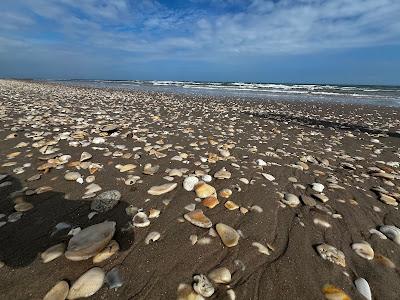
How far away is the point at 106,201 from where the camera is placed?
2.79m

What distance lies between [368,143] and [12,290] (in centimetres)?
687

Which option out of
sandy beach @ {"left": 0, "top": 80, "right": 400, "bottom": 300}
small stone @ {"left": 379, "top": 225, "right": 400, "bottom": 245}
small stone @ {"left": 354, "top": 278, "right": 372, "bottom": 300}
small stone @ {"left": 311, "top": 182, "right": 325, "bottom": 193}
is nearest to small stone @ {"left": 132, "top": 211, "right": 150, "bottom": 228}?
sandy beach @ {"left": 0, "top": 80, "right": 400, "bottom": 300}

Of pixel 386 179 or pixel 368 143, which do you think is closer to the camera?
pixel 386 179

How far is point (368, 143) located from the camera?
20.2 feet

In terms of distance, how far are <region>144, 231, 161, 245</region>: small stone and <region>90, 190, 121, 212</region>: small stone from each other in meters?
0.63

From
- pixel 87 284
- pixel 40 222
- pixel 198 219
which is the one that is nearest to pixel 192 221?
pixel 198 219

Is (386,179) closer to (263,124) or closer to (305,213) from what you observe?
(305,213)

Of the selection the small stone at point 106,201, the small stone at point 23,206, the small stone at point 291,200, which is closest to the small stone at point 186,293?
the small stone at point 106,201

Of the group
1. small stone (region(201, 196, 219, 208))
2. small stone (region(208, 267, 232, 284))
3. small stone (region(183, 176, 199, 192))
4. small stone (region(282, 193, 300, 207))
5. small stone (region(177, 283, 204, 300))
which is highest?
small stone (region(177, 283, 204, 300))

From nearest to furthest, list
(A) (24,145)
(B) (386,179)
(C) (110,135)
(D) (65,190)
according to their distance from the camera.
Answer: (D) (65,190) < (B) (386,179) < (A) (24,145) < (C) (110,135)

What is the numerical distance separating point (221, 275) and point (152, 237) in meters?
0.70

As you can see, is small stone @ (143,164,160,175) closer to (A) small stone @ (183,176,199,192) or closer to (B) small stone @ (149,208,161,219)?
(A) small stone @ (183,176,199,192)

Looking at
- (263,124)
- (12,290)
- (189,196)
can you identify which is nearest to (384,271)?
(189,196)

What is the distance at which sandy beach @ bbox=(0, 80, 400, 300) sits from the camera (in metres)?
1.87
